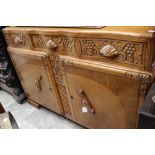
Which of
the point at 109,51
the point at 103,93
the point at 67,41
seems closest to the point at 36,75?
the point at 67,41

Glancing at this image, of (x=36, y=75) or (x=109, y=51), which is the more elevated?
(x=109, y=51)

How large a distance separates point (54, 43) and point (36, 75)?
1.22 ft

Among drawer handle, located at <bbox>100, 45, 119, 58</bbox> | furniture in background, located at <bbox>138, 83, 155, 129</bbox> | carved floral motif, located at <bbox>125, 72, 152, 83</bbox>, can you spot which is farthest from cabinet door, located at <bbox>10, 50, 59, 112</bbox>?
furniture in background, located at <bbox>138, 83, 155, 129</bbox>

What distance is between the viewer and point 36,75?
1.18 metres

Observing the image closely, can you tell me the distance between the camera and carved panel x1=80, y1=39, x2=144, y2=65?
0.62 metres

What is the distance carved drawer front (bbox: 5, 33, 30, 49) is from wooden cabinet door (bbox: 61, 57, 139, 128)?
1.16 feet

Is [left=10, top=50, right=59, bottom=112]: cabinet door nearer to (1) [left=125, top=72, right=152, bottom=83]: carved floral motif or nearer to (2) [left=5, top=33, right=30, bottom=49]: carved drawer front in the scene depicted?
(2) [left=5, top=33, right=30, bottom=49]: carved drawer front

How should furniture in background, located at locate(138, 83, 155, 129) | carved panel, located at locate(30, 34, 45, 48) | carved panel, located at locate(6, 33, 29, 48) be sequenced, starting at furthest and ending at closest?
carved panel, located at locate(6, 33, 29, 48)
carved panel, located at locate(30, 34, 45, 48)
furniture in background, located at locate(138, 83, 155, 129)

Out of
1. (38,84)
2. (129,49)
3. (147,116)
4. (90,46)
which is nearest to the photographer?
(147,116)

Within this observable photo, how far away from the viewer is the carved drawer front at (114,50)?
0.62 metres

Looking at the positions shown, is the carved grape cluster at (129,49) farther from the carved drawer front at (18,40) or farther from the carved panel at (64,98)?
the carved drawer front at (18,40)

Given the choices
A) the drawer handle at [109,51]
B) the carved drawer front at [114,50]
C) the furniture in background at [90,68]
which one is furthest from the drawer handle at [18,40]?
the drawer handle at [109,51]

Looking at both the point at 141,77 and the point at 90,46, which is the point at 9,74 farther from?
the point at 141,77

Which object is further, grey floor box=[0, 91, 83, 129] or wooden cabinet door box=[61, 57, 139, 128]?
grey floor box=[0, 91, 83, 129]
